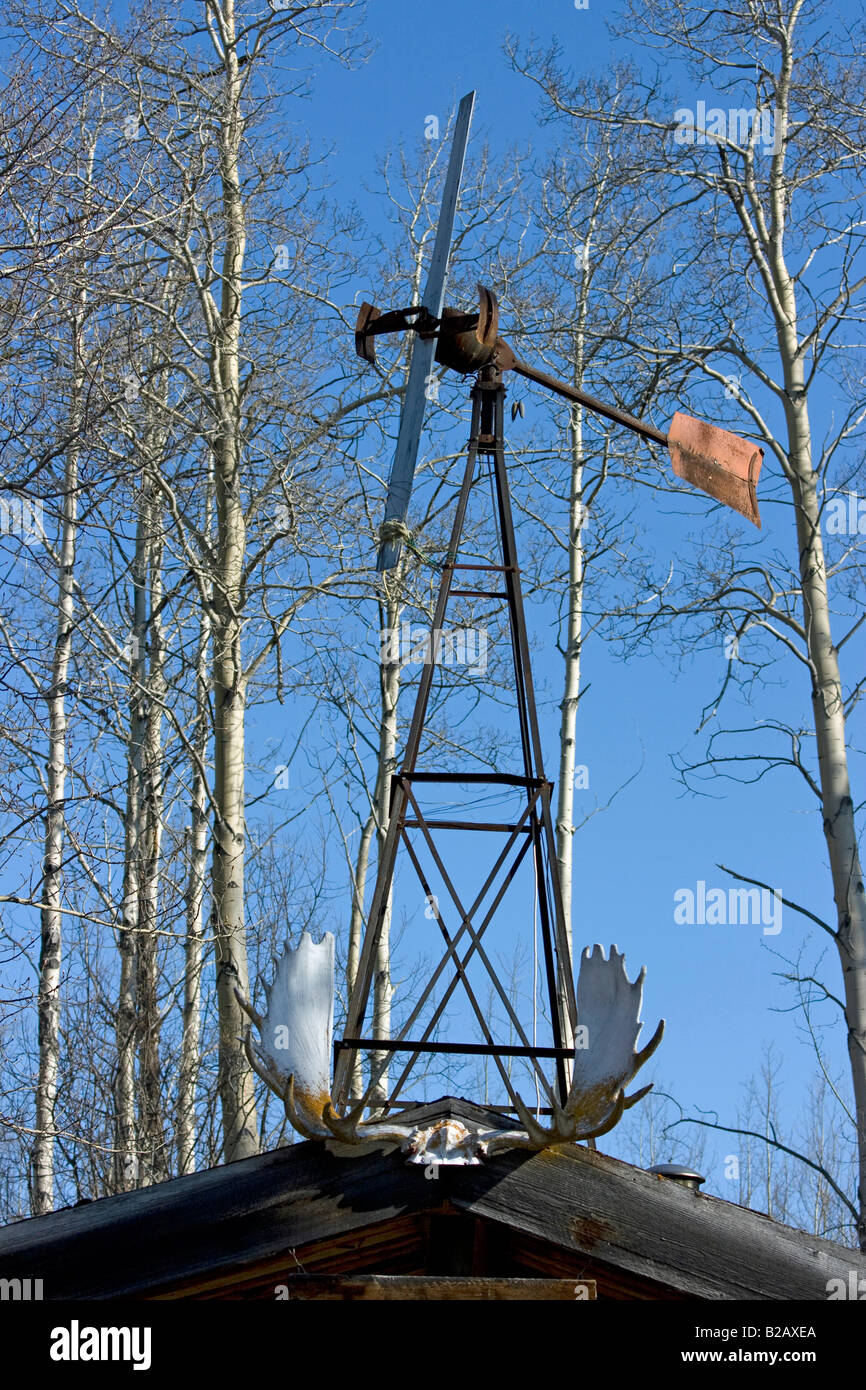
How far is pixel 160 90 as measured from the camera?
1340 centimetres

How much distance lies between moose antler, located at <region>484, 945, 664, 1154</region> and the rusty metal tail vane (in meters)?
2.05

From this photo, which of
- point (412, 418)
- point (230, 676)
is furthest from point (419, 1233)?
point (230, 676)

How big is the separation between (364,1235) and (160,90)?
436 inches

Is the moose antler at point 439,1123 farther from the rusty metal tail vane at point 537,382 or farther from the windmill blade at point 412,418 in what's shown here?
the rusty metal tail vane at point 537,382

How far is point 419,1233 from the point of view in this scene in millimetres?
4961

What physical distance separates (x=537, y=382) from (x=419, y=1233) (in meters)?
3.52

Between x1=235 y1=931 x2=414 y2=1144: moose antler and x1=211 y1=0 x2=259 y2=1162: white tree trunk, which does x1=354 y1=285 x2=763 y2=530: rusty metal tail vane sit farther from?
x1=211 y1=0 x2=259 y2=1162: white tree trunk

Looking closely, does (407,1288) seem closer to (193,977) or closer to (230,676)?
(230,676)

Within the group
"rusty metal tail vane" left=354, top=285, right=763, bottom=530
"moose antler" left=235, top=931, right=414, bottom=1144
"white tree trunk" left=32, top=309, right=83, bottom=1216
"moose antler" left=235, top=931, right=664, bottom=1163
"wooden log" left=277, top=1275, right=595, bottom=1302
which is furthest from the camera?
"white tree trunk" left=32, top=309, right=83, bottom=1216

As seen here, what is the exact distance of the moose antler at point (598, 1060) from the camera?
4949 mm

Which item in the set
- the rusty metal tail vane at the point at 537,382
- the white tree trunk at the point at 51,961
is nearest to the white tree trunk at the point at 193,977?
the white tree trunk at the point at 51,961

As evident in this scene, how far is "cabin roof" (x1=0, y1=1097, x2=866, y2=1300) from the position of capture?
187 inches

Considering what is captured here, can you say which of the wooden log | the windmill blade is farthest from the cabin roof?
the windmill blade
